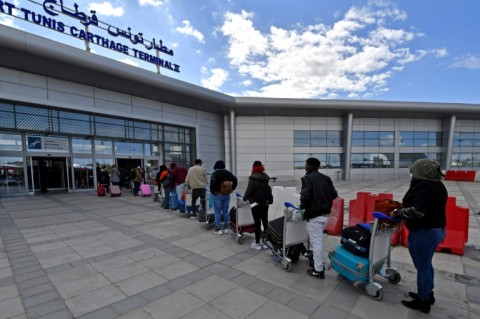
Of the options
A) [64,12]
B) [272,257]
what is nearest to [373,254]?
[272,257]

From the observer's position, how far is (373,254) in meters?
2.92

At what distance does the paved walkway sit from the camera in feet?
8.57

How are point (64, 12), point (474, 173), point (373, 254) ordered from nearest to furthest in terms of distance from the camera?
1. point (373, 254)
2. point (64, 12)
3. point (474, 173)

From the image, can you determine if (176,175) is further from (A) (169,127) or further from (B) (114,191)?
(A) (169,127)

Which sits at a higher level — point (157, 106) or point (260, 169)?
point (157, 106)

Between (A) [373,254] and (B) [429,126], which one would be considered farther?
(B) [429,126]

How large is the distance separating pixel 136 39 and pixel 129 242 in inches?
542

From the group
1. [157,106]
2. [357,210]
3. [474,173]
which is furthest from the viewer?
[474,173]

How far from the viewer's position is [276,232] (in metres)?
3.83

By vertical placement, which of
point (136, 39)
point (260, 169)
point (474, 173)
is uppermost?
point (136, 39)

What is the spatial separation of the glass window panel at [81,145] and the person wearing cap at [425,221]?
16.5m

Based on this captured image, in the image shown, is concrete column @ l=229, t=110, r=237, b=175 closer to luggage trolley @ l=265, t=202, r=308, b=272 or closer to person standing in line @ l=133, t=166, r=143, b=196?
person standing in line @ l=133, t=166, r=143, b=196

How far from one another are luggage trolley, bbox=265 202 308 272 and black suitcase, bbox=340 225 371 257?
796mm

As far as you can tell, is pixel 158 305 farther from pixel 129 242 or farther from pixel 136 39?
pixel 136 39
